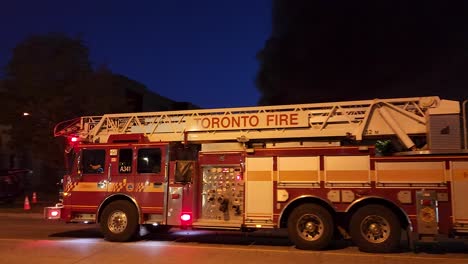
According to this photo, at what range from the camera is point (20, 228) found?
14.7 m

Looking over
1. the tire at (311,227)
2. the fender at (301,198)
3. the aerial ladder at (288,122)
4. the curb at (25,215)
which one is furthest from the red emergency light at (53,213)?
the curb at (25,215)

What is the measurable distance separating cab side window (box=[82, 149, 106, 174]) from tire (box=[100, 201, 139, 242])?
1.02 metres

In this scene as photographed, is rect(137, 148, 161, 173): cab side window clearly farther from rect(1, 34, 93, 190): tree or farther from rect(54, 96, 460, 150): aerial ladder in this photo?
rect(1, 34, 93, 190): tree

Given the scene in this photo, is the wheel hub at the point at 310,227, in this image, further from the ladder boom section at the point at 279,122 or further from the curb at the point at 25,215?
the curb at the point at 25,215

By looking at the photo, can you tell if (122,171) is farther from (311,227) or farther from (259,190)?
(311,227)

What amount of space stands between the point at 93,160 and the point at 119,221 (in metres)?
1.77

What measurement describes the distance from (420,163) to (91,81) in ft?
71.0

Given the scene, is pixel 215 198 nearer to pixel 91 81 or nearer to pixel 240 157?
pixel 240 157

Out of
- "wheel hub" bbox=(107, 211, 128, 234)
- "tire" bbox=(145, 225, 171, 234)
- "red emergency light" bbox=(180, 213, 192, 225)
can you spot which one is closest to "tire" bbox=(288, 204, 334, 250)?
"red emergency light" bbox=(180, 213, 192, 225)

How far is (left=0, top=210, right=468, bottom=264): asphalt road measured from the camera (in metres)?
9.22

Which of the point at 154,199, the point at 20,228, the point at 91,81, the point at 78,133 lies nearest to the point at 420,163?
the point at 154,199

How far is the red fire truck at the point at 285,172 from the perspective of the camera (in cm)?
1004

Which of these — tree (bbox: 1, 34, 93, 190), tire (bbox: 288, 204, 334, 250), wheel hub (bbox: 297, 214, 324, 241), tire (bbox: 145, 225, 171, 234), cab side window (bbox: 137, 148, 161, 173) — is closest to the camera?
tire (bbox: 288, 204, 334, 250)

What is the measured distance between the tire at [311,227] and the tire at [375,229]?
0.51 meters
